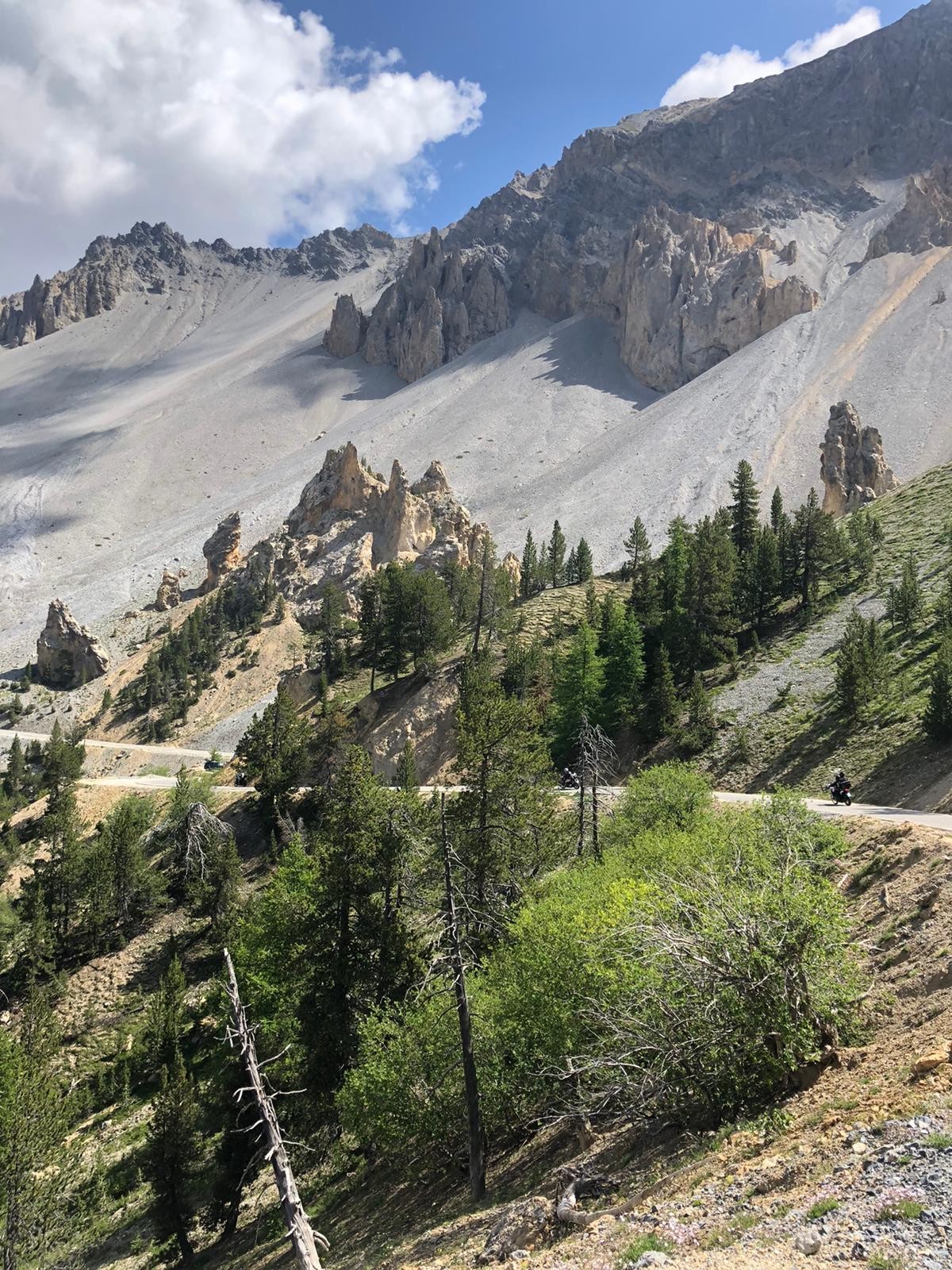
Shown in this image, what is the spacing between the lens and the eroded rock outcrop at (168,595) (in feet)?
351

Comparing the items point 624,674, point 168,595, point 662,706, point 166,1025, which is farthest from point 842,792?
point 168,595

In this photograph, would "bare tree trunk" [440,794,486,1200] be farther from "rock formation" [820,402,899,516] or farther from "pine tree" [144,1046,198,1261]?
"rock formation" [820,402,899,516]

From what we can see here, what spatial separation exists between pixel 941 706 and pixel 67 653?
310 feet

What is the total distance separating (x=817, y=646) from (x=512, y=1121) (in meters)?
38.4

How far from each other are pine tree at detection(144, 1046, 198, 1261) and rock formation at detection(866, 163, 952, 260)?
7506 inches

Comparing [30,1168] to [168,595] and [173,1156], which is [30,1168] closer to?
[173,1156]

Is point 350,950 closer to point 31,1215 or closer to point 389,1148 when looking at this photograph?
point 389,1148

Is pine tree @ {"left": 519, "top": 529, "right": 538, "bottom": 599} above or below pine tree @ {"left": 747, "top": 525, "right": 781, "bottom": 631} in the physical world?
above

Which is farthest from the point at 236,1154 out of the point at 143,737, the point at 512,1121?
the point at 143,737

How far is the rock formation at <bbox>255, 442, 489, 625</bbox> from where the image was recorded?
90.7m

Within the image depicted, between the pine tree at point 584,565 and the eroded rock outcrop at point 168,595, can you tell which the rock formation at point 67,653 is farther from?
the pine tree at point 584,565

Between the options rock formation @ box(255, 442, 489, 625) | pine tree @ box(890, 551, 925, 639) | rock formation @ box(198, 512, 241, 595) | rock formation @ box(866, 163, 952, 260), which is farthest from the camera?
rock formation @ box(866, 163, 952, 260)

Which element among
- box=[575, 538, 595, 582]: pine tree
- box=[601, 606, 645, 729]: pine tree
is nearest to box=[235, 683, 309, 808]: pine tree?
box=[601, 606, 645, 729]: pine tree

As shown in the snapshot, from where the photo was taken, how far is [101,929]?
133 feet
